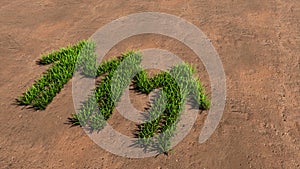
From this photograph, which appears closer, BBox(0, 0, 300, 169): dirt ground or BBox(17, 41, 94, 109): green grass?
BBox(0, 0, 300, 169): dirt ground

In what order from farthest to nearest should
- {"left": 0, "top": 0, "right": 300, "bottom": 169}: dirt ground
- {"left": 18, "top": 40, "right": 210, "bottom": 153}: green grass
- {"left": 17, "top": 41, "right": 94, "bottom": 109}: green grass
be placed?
1. {"left": 17, "top": 41, "right": 94, "bottom": 109}: green grass
2. {"left": 18, "top": 40, "right": 210, "bottom": 153}: green grass
3. {"left": 0, "top": 0, "right": 300, "bottom": 169}: dirt ground

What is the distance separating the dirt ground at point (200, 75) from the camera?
276 inches

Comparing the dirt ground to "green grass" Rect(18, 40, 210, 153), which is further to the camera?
"green grass" Rect(18, 40, 210, 153)

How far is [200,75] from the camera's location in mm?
8883

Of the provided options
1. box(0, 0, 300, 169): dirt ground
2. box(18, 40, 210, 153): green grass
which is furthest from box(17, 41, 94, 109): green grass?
box(0, 0, 300, 169): dirt ground

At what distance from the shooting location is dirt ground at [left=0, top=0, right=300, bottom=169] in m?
7.02

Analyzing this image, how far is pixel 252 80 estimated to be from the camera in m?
8.73

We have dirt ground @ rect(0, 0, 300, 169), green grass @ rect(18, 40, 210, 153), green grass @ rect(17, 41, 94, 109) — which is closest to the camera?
dirt ground @ rect(0, 0, 300, 169)

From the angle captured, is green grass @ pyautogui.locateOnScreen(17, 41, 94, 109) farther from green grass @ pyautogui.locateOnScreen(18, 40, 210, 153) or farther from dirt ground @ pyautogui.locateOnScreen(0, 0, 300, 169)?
dirt ground @ pyautogui.locateOnScreen(0, 0, 300, 169)

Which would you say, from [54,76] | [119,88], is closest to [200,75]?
Result: [119,88]

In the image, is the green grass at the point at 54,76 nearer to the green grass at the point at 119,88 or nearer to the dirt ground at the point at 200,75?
the green grass at the point at 119,88

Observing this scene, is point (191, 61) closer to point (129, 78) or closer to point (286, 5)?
point (129, 78)

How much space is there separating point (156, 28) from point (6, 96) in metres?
4.75

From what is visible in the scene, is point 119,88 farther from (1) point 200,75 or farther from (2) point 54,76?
(1) point 200,75
